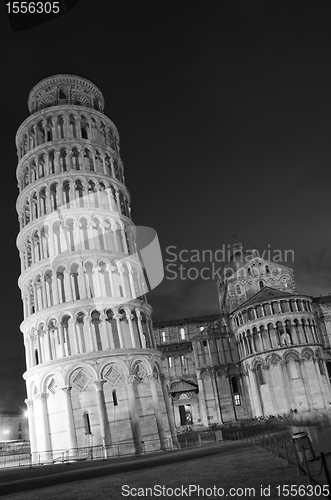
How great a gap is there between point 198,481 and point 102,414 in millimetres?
21108

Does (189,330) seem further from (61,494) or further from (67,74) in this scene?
(61,494)

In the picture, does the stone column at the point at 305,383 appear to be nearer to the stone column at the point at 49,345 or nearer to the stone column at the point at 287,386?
the stone column at the point at 287,386

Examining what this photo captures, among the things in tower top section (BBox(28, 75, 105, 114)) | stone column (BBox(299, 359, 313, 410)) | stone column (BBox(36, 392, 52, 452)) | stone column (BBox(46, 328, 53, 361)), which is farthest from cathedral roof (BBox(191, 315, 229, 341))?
stone column (BBox(36, 392, 52, 452))

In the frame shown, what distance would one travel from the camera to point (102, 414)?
33.1 m

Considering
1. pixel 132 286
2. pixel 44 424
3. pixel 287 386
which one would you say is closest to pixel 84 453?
pixel 44 424

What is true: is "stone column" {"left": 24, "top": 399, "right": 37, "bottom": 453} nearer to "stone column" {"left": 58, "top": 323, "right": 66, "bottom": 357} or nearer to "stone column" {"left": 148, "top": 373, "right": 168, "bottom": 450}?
"stone column" {"left": 58, "top": 323, "right": 66, "bottom": 357}

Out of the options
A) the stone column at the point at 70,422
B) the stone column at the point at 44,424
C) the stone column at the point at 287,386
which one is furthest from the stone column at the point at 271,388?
the stone column at the point at 44,424

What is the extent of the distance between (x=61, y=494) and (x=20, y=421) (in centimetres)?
8349

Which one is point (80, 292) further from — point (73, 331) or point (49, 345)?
point (49, 345)

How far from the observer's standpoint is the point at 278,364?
63531 millimetres

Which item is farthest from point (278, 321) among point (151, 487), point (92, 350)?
point (151, 487)

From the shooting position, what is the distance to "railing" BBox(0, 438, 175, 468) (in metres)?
31.6

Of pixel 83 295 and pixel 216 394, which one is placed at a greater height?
pixel 83 295

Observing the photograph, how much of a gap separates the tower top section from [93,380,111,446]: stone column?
29341mm
